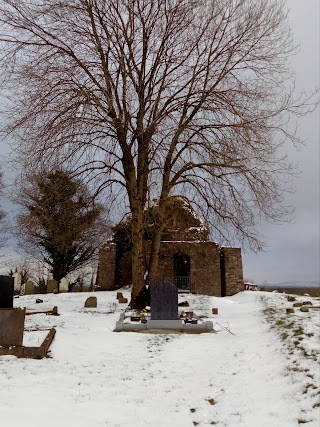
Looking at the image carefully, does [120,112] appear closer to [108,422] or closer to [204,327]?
[204,327]

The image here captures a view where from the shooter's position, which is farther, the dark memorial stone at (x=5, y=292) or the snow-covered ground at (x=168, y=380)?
the dark memorial stone at (x=5, y=292)

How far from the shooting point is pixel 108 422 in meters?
4.50

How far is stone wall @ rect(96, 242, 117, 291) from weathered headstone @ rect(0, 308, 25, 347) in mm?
17889

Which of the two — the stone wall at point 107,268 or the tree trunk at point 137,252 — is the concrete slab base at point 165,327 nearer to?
the tree trunk at point 137,252

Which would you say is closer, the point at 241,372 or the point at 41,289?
the point at 241,372

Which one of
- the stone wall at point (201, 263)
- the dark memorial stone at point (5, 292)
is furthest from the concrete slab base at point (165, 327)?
the stone wall at point (201, 263)

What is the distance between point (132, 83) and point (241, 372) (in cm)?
1107

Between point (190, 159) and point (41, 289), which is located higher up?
point (190, 159)

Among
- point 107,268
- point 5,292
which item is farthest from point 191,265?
point 5,292

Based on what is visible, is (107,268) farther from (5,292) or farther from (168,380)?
(168,380)

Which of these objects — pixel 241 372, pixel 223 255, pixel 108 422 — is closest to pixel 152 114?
pixel 241 372

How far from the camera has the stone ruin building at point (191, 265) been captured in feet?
81.1

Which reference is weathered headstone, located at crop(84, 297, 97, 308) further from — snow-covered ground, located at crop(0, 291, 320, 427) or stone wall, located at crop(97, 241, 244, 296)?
stone wall, located at crop(97, 241, 244, 296)

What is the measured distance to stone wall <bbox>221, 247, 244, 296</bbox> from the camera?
24859mm
